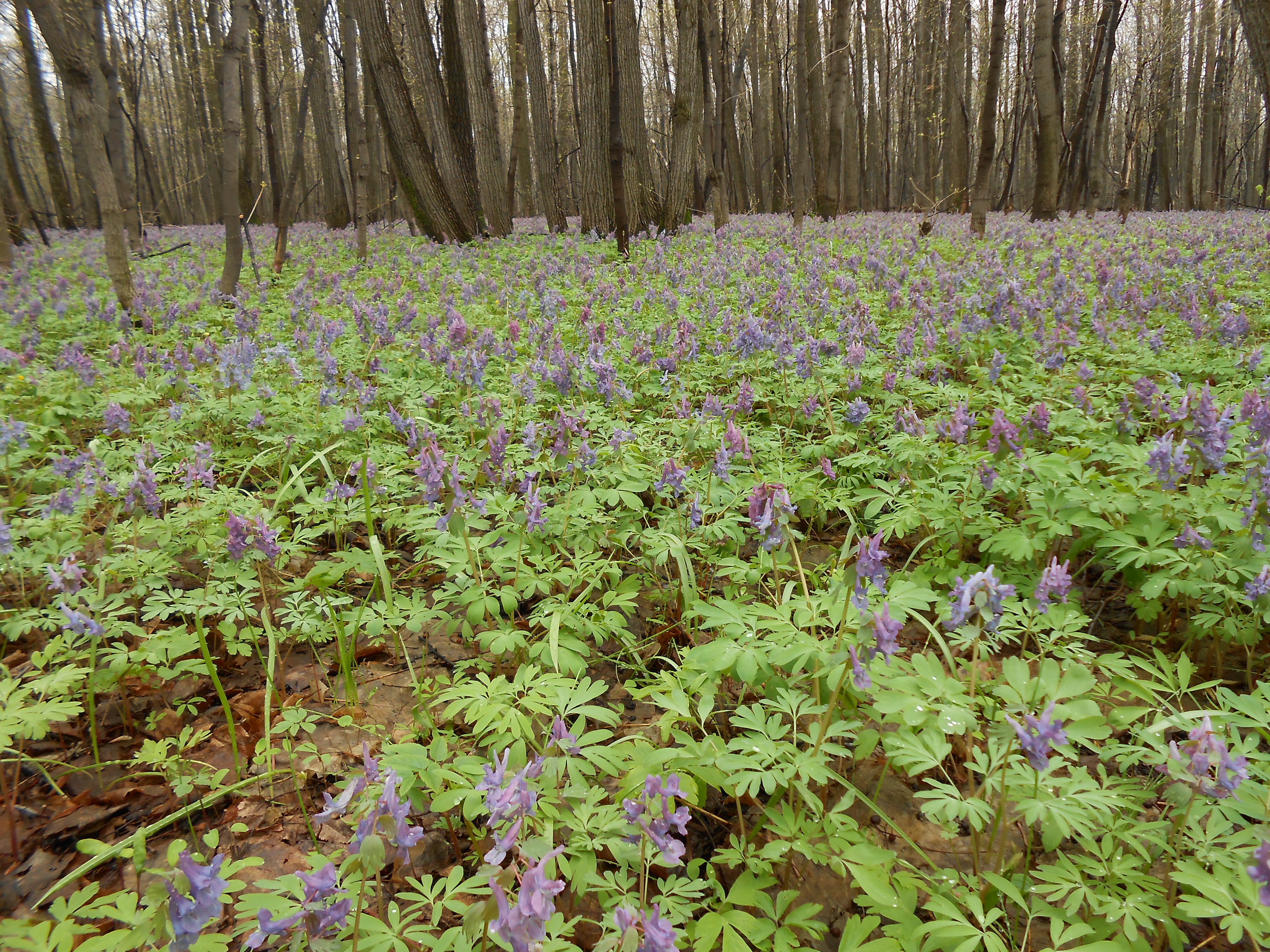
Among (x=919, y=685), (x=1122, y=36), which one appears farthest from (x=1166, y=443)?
(x=1122, y=36)

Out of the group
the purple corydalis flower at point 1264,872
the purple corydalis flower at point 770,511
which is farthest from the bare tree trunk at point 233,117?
the purple corydalis flower at point 1264,872

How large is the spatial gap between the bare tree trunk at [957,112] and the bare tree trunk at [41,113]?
83.7 ft

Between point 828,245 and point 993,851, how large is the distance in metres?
10.7

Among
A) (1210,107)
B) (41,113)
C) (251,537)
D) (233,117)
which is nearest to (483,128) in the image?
(233,117)

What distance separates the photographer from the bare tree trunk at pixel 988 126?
1148 centimetres

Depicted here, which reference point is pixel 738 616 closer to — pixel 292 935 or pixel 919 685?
pixel 919 685

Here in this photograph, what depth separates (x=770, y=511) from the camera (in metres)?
2.28

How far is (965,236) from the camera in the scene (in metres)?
12.4

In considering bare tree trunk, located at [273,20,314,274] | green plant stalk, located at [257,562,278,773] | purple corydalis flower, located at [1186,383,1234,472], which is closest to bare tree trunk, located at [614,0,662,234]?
bare tree trunk, located at [273,20,314,274]

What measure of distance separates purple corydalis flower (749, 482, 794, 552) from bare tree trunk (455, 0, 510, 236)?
1433 centimetres

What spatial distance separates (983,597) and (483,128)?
17.4 m

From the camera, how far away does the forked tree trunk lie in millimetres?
11477

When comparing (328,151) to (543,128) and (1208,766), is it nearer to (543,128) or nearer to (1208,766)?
(543,128)

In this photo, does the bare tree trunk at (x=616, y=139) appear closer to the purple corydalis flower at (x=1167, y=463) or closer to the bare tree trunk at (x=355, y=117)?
the bare tree trunk at (x=355, y=117)
